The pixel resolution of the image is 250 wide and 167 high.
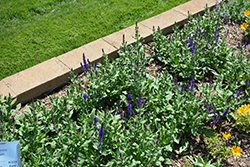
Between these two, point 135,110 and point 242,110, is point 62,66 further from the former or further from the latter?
point 242,110

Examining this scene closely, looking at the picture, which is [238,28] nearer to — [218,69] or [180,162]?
[218,69]

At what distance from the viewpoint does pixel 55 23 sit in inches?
207

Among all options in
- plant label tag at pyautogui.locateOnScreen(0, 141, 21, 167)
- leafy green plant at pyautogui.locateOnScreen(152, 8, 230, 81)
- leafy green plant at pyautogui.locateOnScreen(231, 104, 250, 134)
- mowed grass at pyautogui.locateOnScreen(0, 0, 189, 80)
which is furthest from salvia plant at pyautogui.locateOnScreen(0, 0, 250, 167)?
mowed grass at pyautogui.locateOnScreen(0, 0, 189, 80)

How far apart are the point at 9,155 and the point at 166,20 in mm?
4110

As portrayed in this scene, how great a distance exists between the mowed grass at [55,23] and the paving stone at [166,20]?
279 mm

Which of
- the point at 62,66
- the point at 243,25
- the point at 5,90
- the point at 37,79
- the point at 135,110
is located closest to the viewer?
the point at 135,110

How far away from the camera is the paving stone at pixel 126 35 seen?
462 centimetres

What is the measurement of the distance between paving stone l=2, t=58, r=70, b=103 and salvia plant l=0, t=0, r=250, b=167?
231mm

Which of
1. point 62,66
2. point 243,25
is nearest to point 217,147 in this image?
point 62,66

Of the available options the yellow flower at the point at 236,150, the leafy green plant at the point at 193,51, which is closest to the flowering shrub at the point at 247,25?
the leafy green plant at the point at 193,51

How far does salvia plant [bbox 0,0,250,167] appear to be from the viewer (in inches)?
117

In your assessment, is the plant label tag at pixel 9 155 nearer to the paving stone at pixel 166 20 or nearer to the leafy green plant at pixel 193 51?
the leafy green plant at pixel 193 51

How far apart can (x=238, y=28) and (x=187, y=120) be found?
2.86 meters

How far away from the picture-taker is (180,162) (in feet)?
10.6
